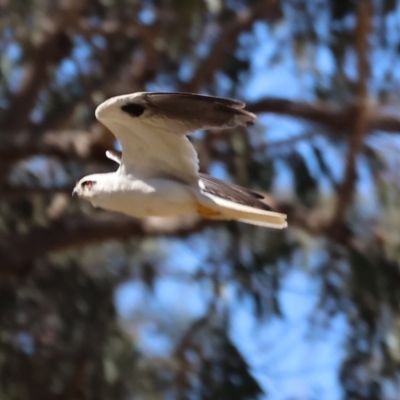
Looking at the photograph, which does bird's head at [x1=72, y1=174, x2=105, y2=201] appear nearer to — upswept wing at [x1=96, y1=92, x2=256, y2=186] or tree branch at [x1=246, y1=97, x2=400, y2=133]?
upswept wing at [x1=96, y1=92, x2=256, y2=186]

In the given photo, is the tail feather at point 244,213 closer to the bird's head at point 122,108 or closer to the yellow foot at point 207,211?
the yellow foot at point 207,211

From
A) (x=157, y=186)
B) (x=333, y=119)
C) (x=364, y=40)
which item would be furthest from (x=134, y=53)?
(x=157, y=186)

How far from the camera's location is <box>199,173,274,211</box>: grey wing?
3.12 meters

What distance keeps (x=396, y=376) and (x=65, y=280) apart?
2820mm

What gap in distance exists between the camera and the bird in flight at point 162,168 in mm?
2863

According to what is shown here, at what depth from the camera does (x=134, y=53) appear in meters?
7.18

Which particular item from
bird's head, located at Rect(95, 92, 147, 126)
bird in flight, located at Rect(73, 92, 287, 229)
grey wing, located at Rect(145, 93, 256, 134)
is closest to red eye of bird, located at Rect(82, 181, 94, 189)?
bird in flight, located at Rect(73, 92, 287, 229)

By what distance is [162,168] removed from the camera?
3.19 m

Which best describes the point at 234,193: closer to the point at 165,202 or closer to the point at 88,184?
the point at 165,202

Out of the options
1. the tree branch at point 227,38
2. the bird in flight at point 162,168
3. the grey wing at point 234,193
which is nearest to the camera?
the bird in flight at point 162,168

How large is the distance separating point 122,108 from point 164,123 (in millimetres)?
161

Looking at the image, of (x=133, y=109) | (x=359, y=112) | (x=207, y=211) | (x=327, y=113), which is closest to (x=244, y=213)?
(x=207, y=211)

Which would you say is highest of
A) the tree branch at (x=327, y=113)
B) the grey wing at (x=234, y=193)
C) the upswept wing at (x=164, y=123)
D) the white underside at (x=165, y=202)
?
the upswept wing at (x=164, y=123)

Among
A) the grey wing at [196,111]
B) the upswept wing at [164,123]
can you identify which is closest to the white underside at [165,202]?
the upswept wing at [164,123]
